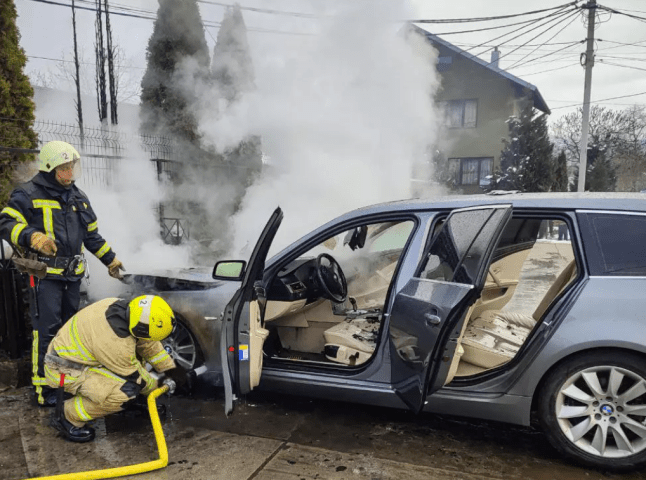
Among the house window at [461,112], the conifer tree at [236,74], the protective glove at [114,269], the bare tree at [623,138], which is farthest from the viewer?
the bare tree at [623,138]

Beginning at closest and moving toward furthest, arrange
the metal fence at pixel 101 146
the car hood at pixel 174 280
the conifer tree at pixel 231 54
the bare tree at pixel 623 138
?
the car hood at pixel 174 280 < the metal fence at pixel 101 146 < the conifer tree at pixel 231 54 < the bare tree at pixel 623 138

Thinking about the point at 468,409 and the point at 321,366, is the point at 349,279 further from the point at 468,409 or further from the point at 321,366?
the point at 468,409

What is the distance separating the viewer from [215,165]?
12461mm

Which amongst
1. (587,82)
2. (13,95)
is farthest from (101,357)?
(587,82)

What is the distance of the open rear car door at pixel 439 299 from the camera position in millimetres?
2479

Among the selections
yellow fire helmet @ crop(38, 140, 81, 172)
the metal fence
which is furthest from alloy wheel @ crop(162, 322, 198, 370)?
the metal fence

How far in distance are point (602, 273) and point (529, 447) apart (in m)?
1.17

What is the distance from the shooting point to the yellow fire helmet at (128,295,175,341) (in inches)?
115

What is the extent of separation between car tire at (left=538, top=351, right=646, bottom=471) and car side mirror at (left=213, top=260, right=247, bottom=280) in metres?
1.89

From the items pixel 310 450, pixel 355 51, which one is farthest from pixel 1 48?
pixel 310 450

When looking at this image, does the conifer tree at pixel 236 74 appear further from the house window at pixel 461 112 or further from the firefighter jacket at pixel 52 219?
the house window at pixel 461 112

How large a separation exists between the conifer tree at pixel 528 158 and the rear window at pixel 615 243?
1604cm

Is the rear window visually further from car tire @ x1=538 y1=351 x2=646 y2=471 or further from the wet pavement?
the wet pavement

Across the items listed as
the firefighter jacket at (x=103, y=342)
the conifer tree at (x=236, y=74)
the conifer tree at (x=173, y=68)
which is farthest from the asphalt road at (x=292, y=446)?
the conifer tree at (x=173, y=68)
